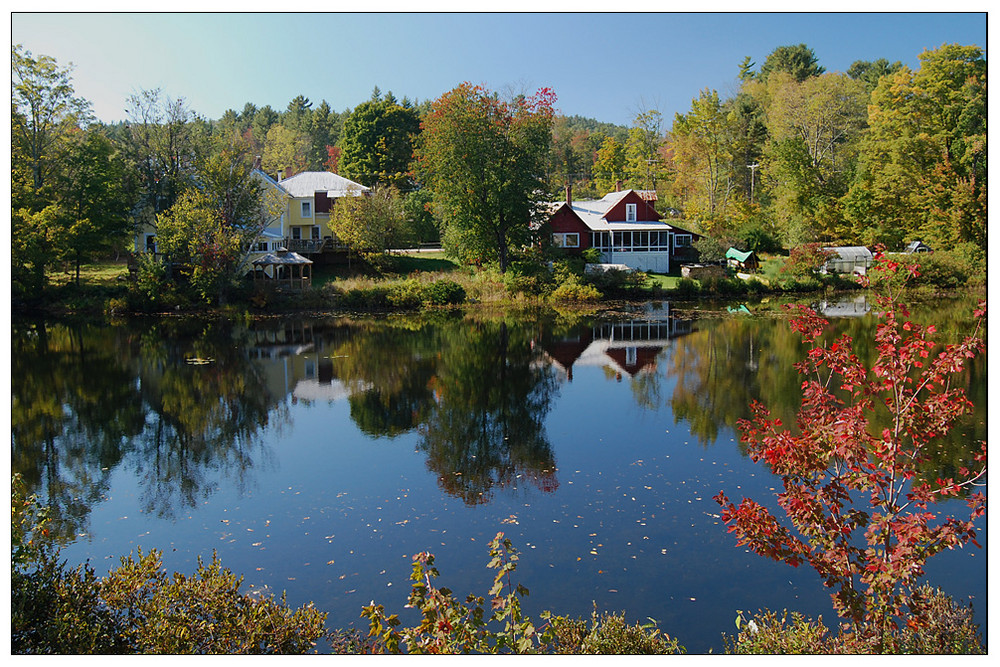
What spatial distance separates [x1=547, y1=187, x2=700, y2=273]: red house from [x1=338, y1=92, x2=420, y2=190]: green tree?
21.8m

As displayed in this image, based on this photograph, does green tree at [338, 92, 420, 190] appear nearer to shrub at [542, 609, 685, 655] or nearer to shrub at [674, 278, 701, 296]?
shrub at [674, 278, 701, 296]

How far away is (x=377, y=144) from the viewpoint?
70812 mm

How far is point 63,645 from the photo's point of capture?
7.09 m

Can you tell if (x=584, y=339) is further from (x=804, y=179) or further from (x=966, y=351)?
(x=804, y=179)

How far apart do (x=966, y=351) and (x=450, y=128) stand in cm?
4207

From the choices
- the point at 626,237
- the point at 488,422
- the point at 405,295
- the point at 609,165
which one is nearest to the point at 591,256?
the point at 626,237

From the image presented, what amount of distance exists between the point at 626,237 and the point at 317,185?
22.2 metres

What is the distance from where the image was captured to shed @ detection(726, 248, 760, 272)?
52.9 meters

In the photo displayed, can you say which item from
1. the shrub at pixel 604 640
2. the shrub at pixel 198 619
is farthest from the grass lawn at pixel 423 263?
the shrub at pixel 604 640

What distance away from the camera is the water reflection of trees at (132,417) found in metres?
13.8

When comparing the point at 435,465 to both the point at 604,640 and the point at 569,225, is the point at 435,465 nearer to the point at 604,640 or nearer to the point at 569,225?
the point at 604,640

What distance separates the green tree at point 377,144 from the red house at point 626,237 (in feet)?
71.4

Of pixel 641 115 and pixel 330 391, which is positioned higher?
pixel 641 115
